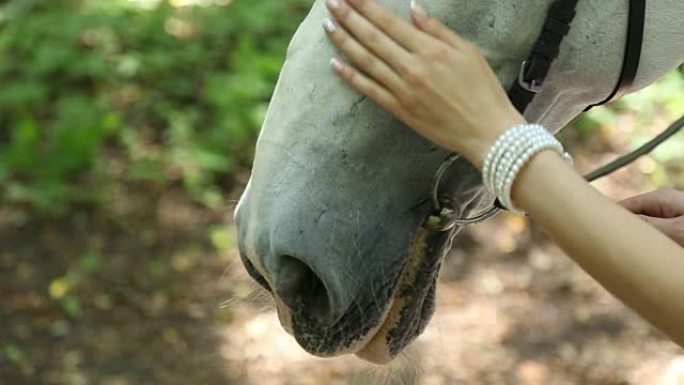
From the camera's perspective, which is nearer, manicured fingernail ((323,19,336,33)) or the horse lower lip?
manicured fingernail ((323,19,336,33))

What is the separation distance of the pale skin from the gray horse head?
3 cm

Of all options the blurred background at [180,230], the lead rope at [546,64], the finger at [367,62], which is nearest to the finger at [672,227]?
the lead rope at [546,64]

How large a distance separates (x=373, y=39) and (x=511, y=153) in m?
0.18

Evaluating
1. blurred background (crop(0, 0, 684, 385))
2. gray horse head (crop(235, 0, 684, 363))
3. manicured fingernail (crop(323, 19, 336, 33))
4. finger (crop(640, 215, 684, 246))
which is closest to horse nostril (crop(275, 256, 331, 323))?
gray horse head (crop(235, 0, 684, 363))

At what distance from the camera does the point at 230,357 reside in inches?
104

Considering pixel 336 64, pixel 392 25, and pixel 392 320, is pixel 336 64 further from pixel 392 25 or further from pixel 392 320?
pixel 392 320

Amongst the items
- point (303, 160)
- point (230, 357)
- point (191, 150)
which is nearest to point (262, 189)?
point (303, 160)

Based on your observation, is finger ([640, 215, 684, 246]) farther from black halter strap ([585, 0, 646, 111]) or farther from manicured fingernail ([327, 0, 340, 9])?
manicured fingernail ([327, 0, 340, 9])

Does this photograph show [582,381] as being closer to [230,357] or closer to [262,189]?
[230,357]

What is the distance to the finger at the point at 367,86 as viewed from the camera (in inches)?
38.9

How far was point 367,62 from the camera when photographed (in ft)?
3.23

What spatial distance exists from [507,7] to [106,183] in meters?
2.19

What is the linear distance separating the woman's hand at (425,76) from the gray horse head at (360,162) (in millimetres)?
28

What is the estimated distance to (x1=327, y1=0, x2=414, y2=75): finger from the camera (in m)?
0.97
